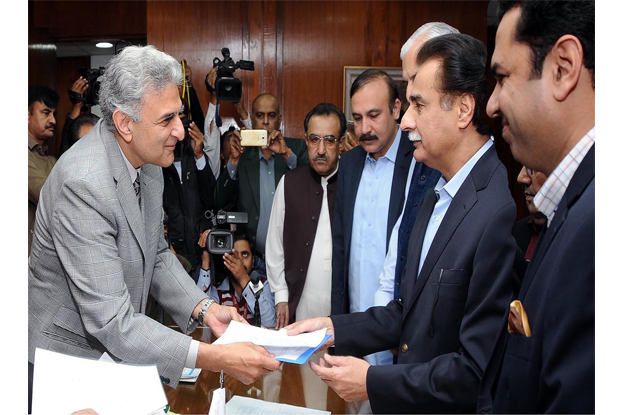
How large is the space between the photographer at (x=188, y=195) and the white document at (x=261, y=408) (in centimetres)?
216

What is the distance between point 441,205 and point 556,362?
0.87 metres

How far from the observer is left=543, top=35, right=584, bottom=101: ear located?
0.97 meters

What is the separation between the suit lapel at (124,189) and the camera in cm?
180

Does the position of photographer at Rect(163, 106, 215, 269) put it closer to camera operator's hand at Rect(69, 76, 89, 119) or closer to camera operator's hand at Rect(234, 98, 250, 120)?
camera operator's hand at Rect(234, 98, 250, 120)

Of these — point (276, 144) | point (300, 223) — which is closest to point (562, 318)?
point (300, 223)

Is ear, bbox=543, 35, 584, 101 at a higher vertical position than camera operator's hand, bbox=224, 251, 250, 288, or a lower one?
higher

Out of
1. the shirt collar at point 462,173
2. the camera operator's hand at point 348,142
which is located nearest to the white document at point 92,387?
the shirt collar at point 462,173

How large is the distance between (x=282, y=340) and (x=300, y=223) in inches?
62.2

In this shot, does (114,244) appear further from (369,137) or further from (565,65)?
(369,137)

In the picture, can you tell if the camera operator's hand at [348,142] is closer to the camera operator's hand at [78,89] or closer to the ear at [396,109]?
the ear at [396,109]

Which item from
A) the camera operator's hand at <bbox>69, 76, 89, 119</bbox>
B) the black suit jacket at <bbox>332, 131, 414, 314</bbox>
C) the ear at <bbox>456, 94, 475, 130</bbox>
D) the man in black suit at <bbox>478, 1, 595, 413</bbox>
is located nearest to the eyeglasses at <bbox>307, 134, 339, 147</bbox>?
the black suit jacket at <bbox>332, 131, 414, 314</bbox>

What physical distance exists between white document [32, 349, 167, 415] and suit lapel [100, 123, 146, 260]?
608mm

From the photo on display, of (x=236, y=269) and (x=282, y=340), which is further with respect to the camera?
(x=236, y=269)

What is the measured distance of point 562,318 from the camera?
90cm
